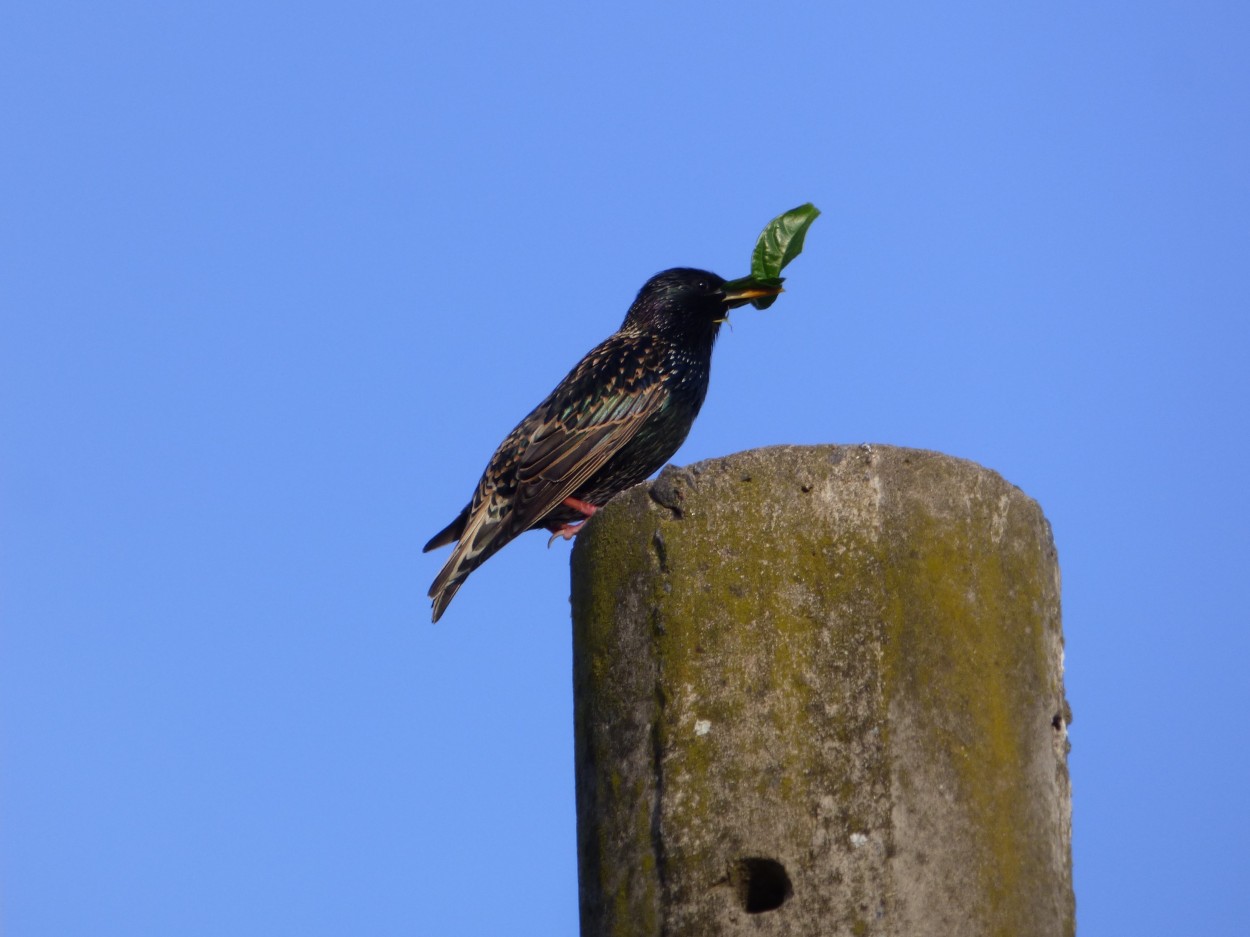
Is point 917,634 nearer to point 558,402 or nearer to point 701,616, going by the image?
point 701,616

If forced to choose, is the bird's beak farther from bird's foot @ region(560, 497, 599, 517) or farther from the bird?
bird's foot @ region(560, 497, 599, 517)

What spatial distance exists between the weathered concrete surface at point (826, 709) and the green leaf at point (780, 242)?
2634 mm

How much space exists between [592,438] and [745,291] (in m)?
1.13

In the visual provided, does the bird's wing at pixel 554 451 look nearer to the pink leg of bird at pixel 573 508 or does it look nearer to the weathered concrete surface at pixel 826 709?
the pink leg of bird at pixel 573 508

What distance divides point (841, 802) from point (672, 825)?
0.42 metres

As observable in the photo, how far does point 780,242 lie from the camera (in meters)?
7.23

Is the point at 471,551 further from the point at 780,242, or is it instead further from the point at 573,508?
the point at 780,242

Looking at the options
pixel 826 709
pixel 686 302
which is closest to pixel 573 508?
pixel 686 302

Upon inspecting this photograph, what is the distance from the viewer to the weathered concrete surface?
4098 millimetres

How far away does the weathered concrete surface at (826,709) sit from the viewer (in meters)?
4.10

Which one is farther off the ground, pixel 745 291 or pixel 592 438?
pixel 745 291

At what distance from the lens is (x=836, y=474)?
4430 millimetres

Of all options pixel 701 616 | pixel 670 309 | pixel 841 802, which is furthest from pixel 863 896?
pixel 670 309

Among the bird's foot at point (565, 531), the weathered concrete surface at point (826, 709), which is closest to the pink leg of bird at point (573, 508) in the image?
the bird's foot at point (565, 531)
